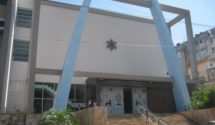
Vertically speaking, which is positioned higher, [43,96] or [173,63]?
[173,63]

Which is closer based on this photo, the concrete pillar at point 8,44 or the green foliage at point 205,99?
the green foliage at point 205,99

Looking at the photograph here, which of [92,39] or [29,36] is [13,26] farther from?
[92,39]

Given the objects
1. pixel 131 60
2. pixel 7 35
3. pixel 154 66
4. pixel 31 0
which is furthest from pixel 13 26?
pixel 154 66

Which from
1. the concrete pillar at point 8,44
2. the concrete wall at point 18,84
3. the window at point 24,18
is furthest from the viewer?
the window at point 24,18

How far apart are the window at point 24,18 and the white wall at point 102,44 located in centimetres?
138

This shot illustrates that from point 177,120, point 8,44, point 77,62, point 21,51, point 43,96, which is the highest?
point 8,44

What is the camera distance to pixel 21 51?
91.7 feet

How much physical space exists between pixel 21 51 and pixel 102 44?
731 centimetres

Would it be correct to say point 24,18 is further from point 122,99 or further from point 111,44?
point 122,99

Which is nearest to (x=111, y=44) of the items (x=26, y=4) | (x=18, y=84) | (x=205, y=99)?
(x=26, y=4)

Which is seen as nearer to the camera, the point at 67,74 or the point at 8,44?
the point at 67,74

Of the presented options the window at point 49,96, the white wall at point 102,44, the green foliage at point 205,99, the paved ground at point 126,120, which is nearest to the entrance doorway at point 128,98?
the white wall at point 102,44

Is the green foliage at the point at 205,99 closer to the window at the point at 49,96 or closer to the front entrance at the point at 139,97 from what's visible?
the front entrance at the point at 139,97

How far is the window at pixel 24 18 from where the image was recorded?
94.2 ft
